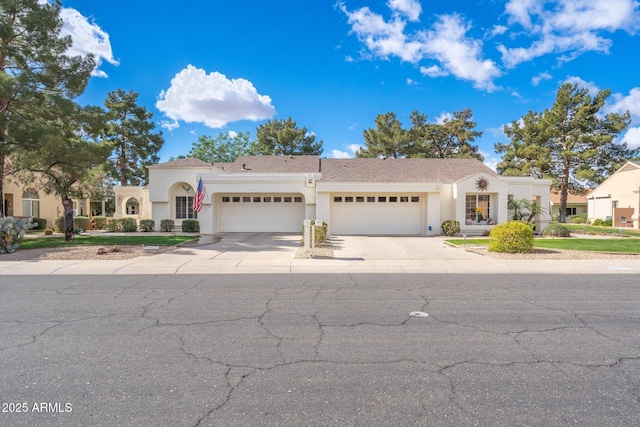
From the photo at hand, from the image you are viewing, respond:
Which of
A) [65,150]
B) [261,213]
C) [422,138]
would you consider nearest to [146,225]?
[261,213]

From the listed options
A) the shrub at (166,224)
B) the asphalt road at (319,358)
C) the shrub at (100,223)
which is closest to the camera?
the asphalt road at (319,358)

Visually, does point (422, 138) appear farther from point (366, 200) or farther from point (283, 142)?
point (366, 200)

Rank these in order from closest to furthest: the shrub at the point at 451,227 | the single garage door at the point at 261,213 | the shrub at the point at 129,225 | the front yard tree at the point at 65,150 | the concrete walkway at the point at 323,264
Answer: the concrete walkway at the point at 323,264 < the front yard tree at the point at 65,150 < the shrub at the point at 451,227 < the single garage door at the point at 261,213 < the shrub at the point at 129,225

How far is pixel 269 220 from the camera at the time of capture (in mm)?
23781

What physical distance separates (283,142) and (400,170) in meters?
24.5

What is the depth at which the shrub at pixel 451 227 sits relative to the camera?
2097 cm

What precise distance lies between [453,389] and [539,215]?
23723 millimetres

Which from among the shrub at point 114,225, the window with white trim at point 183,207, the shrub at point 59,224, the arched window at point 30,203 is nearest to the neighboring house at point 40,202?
the arched window at point 30,203

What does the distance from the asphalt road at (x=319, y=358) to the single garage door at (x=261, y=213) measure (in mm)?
16115

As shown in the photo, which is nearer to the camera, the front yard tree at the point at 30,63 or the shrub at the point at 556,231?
the front yard tree at the point at 30,63

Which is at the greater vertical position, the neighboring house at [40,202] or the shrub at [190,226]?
the neighboring house at [40,202]

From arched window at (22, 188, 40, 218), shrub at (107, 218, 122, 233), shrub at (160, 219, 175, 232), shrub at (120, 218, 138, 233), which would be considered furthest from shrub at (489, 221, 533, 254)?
arched window at (22, 188, 40, 218)

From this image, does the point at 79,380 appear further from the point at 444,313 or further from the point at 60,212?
the point at 60,212

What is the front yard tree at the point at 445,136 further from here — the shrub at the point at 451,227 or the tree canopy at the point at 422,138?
the shrub at the point at 451,227
